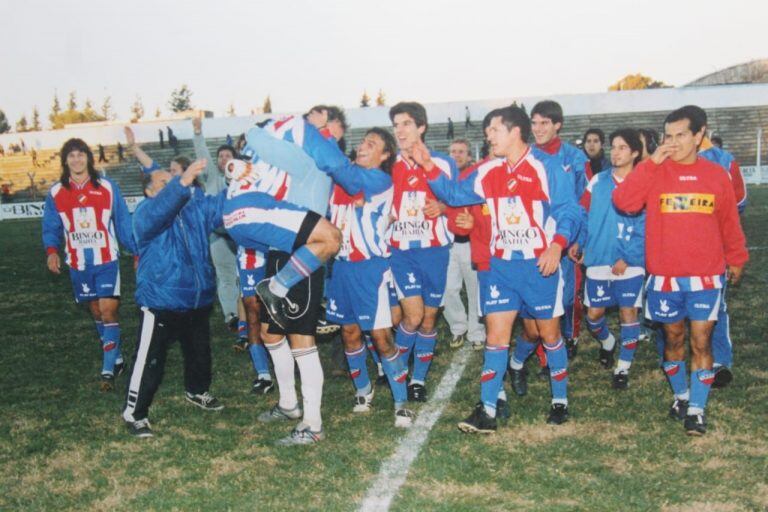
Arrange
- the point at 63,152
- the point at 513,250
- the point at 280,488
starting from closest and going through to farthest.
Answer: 1. the point at 280,488
2. the point at 513,250
3. the point at 63,152

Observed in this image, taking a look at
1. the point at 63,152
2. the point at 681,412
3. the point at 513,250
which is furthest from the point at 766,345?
the point at 63,152

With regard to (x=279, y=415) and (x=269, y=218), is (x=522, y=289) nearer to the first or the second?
(x=269, y=218)

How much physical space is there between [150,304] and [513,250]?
2.54 m

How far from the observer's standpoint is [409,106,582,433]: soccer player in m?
4.88

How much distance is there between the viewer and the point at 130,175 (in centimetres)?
4244

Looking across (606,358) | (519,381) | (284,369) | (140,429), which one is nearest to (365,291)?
(284,369)

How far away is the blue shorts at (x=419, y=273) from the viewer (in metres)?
5.98

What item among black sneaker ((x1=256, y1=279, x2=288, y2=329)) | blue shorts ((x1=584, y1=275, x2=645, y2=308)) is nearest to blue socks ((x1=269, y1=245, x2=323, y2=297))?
black sneaker ((x1=256, y1=279, x2=288, y2=329))

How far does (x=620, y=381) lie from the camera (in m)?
6.03

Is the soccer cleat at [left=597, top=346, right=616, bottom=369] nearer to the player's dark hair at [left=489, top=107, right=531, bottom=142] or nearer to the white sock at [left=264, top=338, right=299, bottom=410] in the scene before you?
the player's dark hair at [left=489, top=107, right=531, bottom=142]

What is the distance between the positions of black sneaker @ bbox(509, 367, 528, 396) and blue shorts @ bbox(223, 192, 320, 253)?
2.27m

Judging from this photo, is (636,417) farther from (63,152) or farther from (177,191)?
(63,152)

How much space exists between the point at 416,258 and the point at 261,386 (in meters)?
1.70

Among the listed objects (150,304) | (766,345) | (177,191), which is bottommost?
(766,345)
